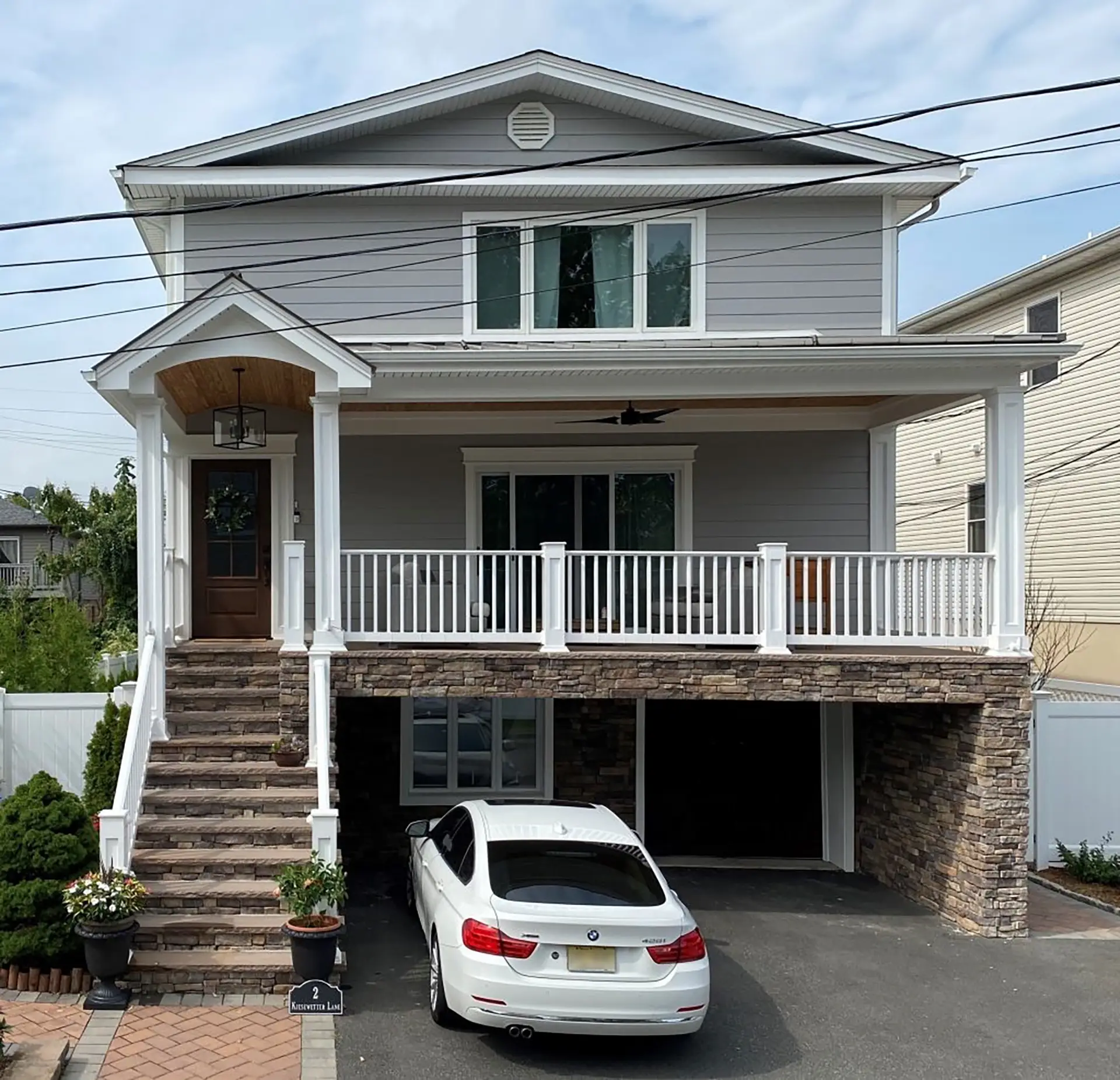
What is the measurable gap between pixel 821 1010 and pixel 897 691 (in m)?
3.15

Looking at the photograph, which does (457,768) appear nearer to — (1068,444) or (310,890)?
(310,890)

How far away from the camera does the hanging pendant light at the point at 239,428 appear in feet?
35.2

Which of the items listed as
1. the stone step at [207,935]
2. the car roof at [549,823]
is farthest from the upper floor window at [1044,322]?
the stone step at [207,935]

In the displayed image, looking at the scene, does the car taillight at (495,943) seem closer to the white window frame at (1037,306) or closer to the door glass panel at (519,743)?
the door glass panel at (519,743)

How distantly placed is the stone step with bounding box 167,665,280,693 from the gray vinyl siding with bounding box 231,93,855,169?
5901 mm

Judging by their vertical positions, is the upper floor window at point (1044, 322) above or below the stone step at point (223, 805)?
above

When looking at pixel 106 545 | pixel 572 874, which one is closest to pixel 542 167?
pixel 572 874

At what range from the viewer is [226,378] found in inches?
404

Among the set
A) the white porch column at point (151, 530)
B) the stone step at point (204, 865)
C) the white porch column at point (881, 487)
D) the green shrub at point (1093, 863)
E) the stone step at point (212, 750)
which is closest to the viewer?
the stone step at point (204, 865)

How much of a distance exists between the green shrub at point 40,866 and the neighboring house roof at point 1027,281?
13.5 m

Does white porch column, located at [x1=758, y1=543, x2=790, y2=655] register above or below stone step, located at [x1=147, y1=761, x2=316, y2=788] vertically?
above

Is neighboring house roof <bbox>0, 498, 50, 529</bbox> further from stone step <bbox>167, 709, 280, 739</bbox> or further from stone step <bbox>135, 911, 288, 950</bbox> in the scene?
stone step <bbox>135, 911, 288, 950</bbox>

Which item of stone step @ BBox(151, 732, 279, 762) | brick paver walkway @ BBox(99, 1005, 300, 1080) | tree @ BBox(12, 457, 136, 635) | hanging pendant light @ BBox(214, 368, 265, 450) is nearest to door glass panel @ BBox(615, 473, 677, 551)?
hanging pendant light @ BBox(214, 368, 265, 450)

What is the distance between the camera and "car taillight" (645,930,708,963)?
603 centimetres
